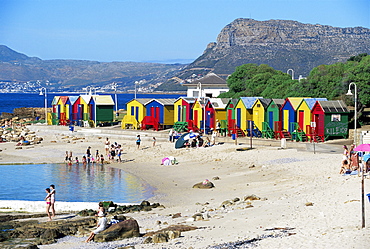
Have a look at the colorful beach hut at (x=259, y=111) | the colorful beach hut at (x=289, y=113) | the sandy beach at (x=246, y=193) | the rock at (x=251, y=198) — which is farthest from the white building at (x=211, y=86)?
the rock at (x=251, y=198)

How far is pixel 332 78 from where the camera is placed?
140ft

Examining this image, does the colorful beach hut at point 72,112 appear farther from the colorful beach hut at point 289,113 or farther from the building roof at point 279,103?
the colorful beach hut at point 289,113

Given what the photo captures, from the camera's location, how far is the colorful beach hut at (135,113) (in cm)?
4822

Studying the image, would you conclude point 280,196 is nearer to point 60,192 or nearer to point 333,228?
point 333,228

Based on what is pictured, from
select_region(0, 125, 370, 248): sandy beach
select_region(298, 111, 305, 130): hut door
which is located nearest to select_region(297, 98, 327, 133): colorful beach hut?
select_region(298, 111, 305, 130): hut door

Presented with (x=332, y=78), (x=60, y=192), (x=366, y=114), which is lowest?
(x=60, y=192)

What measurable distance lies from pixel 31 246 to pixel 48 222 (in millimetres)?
3724

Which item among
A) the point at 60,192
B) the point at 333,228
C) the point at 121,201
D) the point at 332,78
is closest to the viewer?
the point at 333,228

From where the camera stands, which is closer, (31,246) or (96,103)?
(31,246)

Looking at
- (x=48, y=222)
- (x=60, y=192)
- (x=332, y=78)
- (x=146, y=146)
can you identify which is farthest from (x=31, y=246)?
(x=332, y=78)

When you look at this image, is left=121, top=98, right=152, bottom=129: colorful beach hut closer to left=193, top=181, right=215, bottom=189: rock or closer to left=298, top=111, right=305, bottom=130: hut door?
left=298, top=111, right=305, bottom=130: hut door

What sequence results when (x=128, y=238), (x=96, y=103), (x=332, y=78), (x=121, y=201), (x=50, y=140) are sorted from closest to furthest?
1. (x=128, y=238)
2. (x=121, y=201)
3. (x=332, y=78)
4. (x=50, y=140)
5. (x=96, y=103)

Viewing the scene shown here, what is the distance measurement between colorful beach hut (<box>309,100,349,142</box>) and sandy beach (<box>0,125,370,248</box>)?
2283 millimetres

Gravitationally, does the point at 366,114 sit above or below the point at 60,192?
above
